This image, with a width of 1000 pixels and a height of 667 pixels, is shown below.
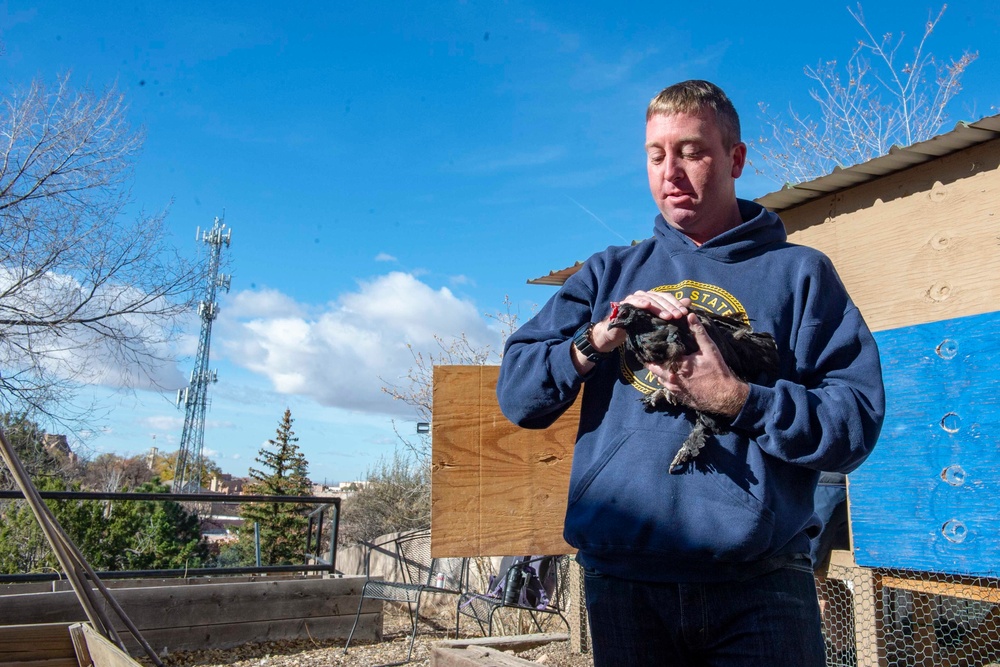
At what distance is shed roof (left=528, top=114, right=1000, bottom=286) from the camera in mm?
3456

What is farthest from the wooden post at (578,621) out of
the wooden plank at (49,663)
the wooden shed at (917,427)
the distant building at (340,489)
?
the distant building at (340,489)

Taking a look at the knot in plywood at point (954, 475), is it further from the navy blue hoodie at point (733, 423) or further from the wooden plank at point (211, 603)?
the wooden plank at point (211, 603)

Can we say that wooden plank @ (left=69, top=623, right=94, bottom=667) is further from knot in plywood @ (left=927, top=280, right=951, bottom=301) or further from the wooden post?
knot in plywood @ (left=927, top=280, right=951, bottom=301)

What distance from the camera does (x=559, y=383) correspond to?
146cm

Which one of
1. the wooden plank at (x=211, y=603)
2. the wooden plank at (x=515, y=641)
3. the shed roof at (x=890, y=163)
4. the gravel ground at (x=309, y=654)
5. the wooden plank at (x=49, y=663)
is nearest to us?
the wooden plank at (x=49, y=663)

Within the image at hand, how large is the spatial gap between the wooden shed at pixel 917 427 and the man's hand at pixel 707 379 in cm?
188

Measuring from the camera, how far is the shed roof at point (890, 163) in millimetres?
3456

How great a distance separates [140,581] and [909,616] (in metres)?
7.83

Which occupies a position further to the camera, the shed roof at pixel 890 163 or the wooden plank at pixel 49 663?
the shed roof at pixel 890 163

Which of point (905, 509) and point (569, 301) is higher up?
point (569, 301)

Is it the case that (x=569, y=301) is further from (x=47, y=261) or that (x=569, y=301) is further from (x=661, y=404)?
(x=47, y=261)

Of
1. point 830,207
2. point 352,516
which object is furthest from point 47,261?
point 830,207

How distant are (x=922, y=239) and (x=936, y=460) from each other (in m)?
1.20

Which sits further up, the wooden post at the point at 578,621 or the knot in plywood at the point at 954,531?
the knot in plywood at the point at 954,531
